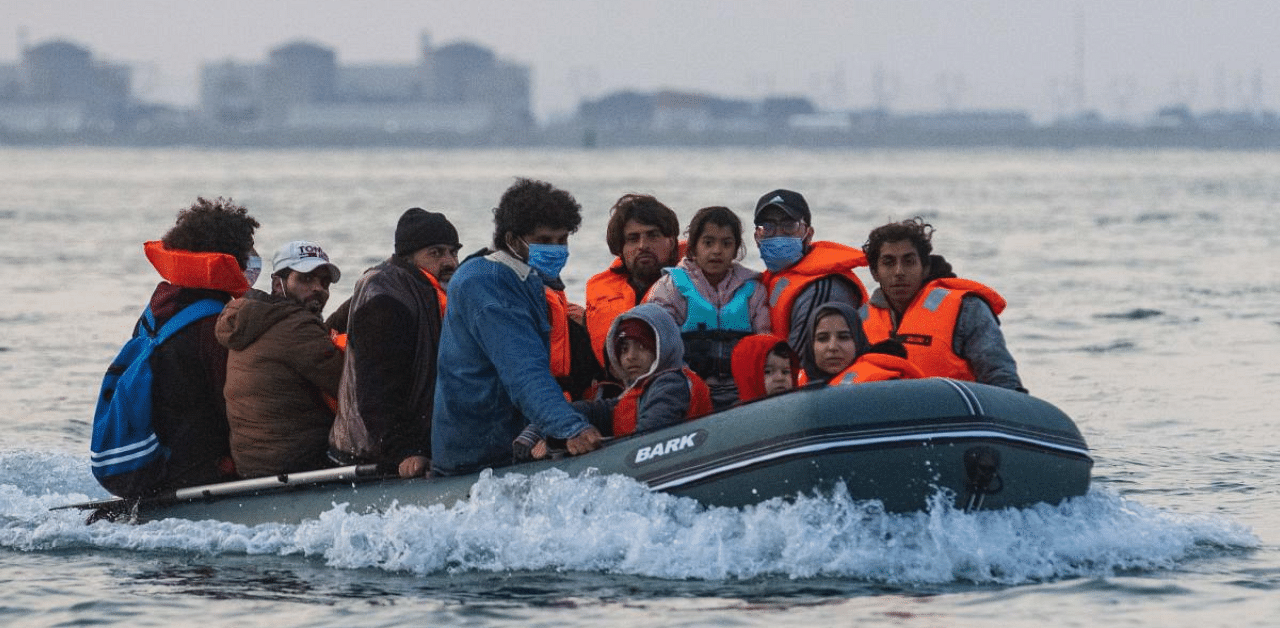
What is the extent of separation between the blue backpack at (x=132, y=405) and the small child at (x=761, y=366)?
2.18 metres

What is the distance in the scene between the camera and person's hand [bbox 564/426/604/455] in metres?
6.36

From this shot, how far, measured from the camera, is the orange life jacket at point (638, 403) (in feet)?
21.4

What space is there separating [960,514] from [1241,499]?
9.47ft

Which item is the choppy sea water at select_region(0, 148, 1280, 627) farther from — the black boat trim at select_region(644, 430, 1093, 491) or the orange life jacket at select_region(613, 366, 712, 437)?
the orange life jacket at select_region(613, 366, 712, 437)

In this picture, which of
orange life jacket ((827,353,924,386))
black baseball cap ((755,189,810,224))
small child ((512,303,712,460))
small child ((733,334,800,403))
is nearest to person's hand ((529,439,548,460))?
small child ((512,303,712,460))

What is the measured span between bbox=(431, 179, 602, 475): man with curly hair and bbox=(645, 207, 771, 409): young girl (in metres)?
0.58

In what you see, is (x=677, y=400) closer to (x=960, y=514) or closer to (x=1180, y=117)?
(x=960, y=514)

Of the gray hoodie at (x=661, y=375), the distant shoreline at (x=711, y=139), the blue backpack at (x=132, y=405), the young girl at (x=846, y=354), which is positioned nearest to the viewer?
the young girl at (x=846, y=354)

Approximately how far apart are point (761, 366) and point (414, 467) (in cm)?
137

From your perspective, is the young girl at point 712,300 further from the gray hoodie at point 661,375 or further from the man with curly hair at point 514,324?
the man with curly hair at point 514,324

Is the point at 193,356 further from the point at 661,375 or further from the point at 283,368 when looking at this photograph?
the point at 661,375

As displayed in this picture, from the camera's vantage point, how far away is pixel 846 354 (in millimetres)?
6289

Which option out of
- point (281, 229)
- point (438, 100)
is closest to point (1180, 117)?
point (438, 100)

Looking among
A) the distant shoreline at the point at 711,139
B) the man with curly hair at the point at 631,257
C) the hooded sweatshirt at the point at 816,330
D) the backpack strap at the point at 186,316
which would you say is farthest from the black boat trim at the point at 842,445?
the distant shoreline at the point at 711,139
